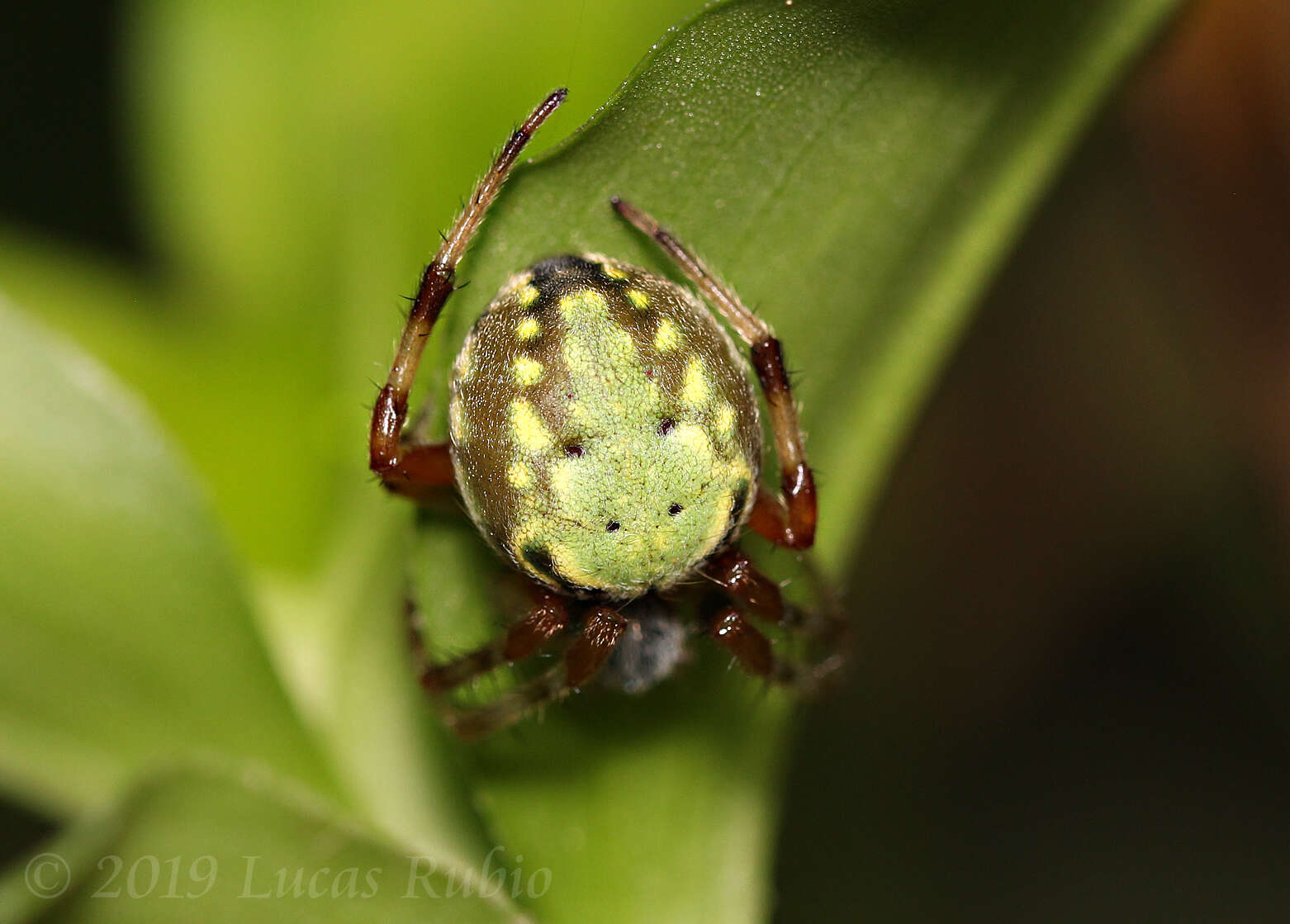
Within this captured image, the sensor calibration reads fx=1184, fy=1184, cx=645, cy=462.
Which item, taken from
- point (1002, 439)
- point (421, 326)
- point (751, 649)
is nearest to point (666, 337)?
point (421, 326)

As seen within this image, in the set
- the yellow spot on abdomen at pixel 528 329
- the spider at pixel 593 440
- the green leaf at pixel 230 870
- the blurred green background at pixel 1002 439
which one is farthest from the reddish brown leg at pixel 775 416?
the green leaf at pixel 230 870

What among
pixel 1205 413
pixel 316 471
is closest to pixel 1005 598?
pixel 1205 413

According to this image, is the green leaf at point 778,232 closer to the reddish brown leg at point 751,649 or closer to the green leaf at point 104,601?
the reddish brown leg at point 751,649

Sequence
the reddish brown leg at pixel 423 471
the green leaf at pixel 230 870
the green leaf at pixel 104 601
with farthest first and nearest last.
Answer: the reddish brown leg at pixel 423 471 < the green leaf at pixel 104 601 < the green leaf at pixel 230 870

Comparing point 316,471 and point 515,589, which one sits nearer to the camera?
point 515,589

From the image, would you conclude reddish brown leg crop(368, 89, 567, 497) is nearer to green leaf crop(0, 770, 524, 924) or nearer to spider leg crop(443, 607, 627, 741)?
spider leg crop(443, 607, 627, 741)

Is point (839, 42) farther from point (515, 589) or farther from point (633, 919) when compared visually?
point (633, 919)
